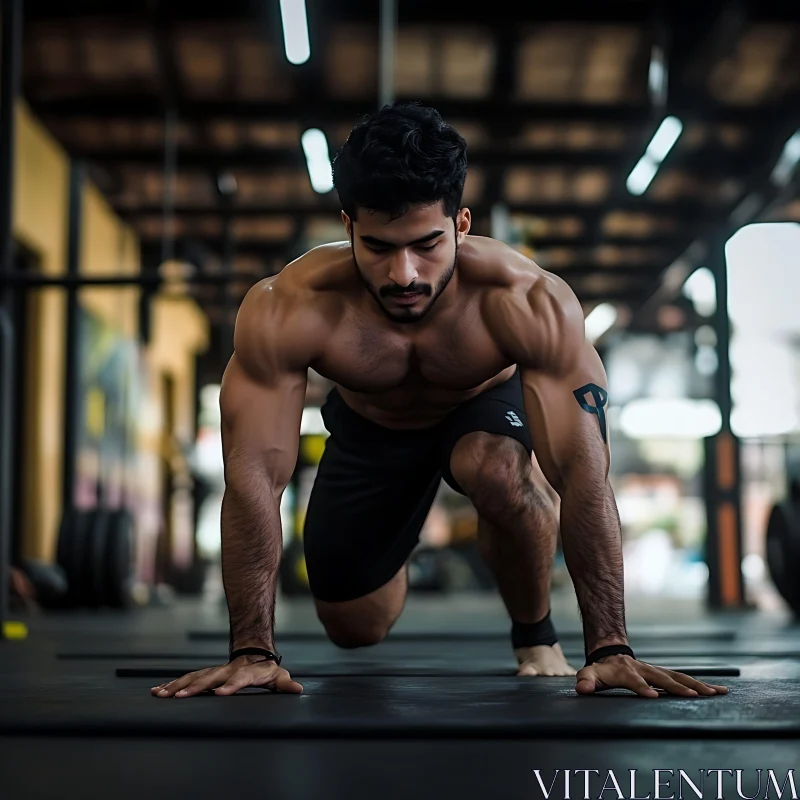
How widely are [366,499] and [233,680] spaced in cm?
85

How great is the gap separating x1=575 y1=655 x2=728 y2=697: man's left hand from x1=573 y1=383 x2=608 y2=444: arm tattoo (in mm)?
393

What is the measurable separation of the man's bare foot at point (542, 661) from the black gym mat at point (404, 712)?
34cm

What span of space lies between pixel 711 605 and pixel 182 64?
4559 mm

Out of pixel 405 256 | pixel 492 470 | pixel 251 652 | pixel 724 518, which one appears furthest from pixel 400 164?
pixel 724 518

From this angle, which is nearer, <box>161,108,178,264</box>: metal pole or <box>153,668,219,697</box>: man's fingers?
<box>153,668,219,697</box>: man's fingers

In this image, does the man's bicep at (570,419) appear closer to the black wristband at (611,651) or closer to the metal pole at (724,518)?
the black wristband at (611,651)

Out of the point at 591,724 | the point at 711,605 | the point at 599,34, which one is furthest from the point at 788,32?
the point at 591,724

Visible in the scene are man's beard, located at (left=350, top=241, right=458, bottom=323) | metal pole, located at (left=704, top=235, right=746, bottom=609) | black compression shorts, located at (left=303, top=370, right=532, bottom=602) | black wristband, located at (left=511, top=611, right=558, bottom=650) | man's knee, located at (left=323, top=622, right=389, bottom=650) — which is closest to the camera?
man's beard, located at (left=350, top=241, right=458, bottom=323)

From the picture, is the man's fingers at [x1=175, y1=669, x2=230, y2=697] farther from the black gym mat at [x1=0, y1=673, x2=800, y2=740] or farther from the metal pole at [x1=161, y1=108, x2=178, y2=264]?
the metal pole at [x1=161, y1=108, x2=178, y2=264]

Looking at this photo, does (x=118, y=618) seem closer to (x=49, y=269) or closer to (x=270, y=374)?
(x=49, y=269)

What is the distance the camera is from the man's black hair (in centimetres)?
179

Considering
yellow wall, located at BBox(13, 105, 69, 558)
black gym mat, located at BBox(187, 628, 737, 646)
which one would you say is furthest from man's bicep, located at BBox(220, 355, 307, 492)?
yellow wall, located at BBox(13, 105, 69, 558)

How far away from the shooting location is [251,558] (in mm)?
1861

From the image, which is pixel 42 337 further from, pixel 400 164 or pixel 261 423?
pixel 400 164
